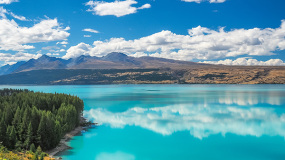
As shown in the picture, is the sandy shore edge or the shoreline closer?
the shoreline

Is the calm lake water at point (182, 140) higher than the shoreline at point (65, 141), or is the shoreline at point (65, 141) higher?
the shoreline at point (65, 141)

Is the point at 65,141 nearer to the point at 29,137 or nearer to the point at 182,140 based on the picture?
the point at 29,137

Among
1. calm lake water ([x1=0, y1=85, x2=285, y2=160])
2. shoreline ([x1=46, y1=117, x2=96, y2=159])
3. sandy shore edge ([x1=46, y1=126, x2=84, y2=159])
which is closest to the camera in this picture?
shoreline ([x1=46, y1=117, x2=96, y2=159])

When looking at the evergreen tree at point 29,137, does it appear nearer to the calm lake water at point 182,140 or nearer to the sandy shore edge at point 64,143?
the sandy shore edge at point 64,143

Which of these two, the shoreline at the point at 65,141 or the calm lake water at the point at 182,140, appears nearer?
the shoreline at the point at 65,141

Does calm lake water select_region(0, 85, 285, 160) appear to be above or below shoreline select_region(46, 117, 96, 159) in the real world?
below

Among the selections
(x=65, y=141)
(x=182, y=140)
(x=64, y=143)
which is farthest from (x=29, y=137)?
(x=182, y=140)

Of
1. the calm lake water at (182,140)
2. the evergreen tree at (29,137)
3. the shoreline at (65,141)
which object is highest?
the evergreen tree at (29,137)

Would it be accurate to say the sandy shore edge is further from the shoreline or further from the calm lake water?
the calm lake water

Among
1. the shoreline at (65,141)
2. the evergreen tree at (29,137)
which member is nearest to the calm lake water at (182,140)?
the shoreline at (65,141)

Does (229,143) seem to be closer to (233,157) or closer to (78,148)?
(233,157)

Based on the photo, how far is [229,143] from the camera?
31781 mm

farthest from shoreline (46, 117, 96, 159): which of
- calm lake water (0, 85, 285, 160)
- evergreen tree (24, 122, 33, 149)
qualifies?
evergreen tree (24, 122, 33, 149)

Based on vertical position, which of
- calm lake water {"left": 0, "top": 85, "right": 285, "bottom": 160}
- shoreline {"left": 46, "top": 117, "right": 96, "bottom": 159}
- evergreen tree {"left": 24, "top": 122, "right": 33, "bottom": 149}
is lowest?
calm lake water {"left": 0, "top": 85, "right": 285, "bottom": 160}
